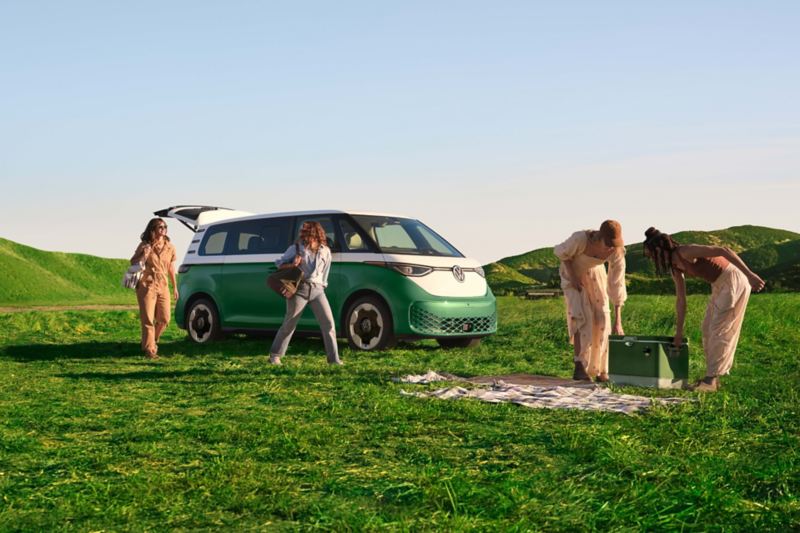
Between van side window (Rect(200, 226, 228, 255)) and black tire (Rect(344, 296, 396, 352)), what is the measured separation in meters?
2.80

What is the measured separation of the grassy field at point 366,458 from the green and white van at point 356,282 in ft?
7.95

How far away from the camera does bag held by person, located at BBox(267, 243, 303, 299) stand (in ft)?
36.7

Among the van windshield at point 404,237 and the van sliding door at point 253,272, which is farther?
the van sliding door at point 253,272

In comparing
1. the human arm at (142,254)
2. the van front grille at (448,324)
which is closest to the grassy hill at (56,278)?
the human arm at (142,254)

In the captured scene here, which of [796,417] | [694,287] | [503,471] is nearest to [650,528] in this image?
[503,471]

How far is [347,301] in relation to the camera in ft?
43.8

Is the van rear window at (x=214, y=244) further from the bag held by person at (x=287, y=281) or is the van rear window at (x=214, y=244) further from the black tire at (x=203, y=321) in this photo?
the bag held by person at (x=287, y=281)

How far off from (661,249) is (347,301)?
5.50 meters

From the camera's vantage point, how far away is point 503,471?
16.9ft

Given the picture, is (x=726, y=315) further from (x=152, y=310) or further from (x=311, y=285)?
(x=152, y=310)

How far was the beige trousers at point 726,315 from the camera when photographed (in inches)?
355

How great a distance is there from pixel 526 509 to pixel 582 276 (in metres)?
5.81

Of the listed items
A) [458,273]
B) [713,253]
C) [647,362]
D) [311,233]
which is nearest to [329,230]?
[458,273]

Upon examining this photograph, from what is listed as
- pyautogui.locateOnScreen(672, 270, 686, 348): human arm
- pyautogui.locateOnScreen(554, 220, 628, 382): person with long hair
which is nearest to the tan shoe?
pyautogui.locateOnScreen(672, 270, 686, 348): human arm
